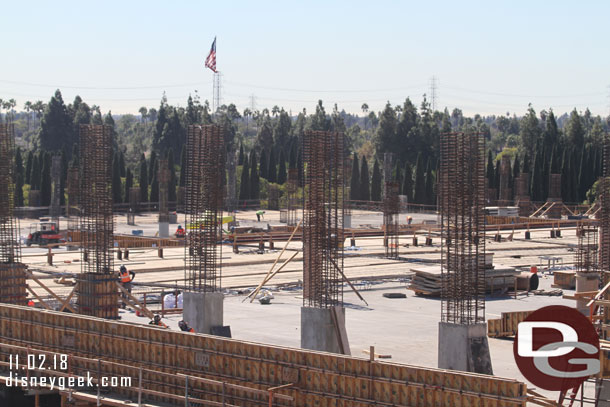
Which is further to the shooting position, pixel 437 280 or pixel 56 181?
pixel 56 181

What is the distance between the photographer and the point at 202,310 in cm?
2578

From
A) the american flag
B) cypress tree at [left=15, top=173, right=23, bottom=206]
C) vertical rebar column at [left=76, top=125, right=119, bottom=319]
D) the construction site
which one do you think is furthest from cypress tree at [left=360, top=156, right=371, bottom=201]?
vertical rebar column at [left=76, top=125, right=119, bottom=319]

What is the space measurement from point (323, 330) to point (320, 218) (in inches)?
142

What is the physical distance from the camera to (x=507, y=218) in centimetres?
6944

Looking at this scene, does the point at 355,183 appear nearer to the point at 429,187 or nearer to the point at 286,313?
the point at 429,187

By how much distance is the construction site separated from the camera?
687 inches

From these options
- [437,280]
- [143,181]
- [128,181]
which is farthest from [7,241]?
[143,181]

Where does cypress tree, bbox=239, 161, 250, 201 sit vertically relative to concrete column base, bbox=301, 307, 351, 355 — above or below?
above

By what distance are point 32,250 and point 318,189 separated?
31.4 m

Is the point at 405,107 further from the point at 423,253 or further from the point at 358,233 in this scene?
the point at 423,253

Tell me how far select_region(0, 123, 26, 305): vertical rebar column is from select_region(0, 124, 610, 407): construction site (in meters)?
0.05

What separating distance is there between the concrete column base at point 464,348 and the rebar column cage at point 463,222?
0.34 meters

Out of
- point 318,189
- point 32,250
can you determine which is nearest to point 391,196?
point 32,250

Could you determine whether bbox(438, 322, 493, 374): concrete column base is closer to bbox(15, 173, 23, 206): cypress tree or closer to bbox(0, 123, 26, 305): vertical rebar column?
bbox(0, 123, 26, 305): vertical rebar column
